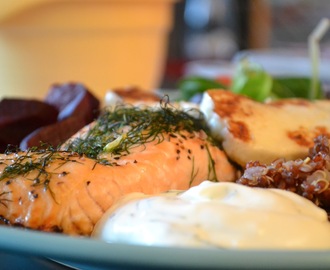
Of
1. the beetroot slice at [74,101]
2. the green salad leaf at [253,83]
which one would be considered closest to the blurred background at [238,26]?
the green salad leaf at [253,83]

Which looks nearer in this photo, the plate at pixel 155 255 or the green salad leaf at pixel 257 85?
the plate at pixel 155 255

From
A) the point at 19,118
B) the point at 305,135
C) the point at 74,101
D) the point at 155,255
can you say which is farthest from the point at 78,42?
the point at 155,255

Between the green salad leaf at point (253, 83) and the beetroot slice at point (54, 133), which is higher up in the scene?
the green salad leaf at point (253, 83)

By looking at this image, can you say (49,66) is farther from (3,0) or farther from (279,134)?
(279,134)

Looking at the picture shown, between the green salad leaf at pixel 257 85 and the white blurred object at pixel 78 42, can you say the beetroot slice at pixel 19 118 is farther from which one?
the green salad leaf at pixel 257 85

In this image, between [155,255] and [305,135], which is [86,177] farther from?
[305,135]
